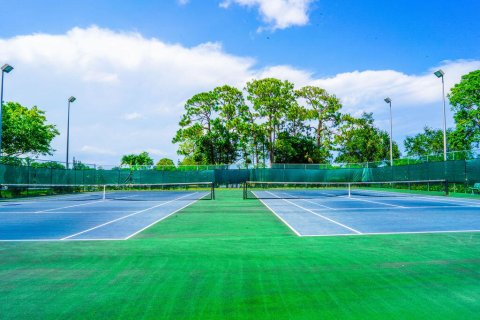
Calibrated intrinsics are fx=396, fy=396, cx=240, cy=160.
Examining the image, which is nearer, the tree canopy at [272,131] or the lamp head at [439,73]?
the lamp head at [439,73]

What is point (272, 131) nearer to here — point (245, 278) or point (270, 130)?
point (270, 130)

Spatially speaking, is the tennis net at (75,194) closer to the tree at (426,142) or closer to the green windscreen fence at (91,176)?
the green windscreen fence at (91,176)

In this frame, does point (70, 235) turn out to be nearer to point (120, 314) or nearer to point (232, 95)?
point (120, 314)

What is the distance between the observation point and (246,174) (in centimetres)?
4200

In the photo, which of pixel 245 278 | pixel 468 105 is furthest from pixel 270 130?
pixel 245 278

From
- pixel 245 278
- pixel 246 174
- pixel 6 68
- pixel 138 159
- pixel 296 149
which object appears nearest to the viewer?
pixel 245 278

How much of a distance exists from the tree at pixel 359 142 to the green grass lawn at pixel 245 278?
1686 inches

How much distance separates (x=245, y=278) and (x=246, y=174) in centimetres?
3729

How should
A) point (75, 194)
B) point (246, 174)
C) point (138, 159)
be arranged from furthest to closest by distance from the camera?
point (138, 159), point (246, 174), point (75, 194)

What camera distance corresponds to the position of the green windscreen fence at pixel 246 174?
24.6 metres

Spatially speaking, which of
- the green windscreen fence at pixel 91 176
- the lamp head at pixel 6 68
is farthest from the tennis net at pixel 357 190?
the lamp head at pixel 6 68

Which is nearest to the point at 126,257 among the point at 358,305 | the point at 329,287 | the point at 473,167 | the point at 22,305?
the point at 22,305

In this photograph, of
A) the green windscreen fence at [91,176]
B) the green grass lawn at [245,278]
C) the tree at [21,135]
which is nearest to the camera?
the green grass lawn at [245,278]

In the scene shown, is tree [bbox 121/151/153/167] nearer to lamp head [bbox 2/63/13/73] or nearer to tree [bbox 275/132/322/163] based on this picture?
tree [bbox 275/132/322/163]
